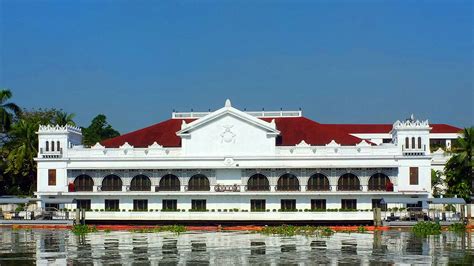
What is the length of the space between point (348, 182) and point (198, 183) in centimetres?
1231

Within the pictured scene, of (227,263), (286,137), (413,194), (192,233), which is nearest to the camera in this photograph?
(227,263)

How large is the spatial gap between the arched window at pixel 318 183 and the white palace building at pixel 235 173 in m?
0.08

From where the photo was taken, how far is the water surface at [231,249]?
4006 centimetres

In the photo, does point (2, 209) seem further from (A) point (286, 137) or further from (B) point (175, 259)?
(B) point (175, 259)

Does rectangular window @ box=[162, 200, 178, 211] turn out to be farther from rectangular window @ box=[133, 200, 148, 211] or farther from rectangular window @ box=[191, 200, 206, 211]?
rectangular window @ box=[133, 200, 148, 211]

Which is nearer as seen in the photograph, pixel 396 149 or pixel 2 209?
pixel 396 149

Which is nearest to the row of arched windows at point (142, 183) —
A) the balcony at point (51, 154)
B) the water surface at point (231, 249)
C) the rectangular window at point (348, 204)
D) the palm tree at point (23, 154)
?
the balcony at point (51, 154)

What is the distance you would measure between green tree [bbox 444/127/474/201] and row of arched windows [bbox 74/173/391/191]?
23.5ft

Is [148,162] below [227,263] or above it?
above

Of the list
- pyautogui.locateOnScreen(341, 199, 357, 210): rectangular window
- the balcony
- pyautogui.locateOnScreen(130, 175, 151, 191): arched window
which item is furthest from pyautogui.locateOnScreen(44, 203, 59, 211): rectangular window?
pyautogui.locateOnScreen(341, 199, 357, 210): rectangular window

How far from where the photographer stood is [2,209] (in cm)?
7650

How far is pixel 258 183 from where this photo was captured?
71.2 metres

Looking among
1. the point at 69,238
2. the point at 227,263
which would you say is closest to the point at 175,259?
the point at 227,263

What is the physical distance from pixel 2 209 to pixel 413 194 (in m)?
35.5
